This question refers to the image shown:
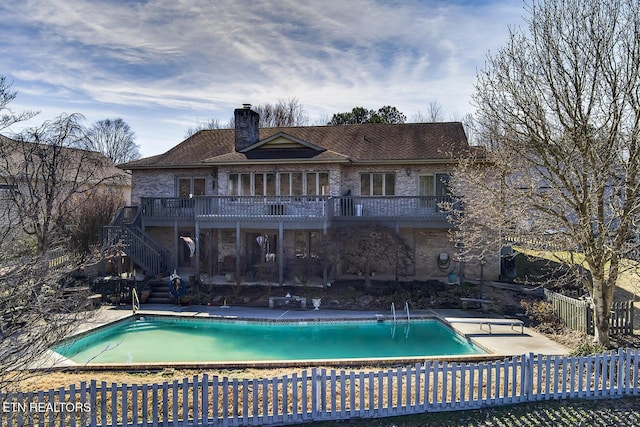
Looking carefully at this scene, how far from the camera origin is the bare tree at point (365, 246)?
1783 cm

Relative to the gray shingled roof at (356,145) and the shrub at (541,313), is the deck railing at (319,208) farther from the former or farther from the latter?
the shrub at (541,313)

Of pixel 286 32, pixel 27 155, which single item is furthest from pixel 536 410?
pixel 27 155

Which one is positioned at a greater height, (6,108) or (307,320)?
(6,108)

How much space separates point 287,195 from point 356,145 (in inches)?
196

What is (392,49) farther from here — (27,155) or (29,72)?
(27,155)

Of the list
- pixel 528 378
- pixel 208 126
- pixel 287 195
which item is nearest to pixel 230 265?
pixel 287 195

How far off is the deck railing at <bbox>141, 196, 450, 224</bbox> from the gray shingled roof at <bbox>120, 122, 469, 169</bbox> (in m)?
2.07

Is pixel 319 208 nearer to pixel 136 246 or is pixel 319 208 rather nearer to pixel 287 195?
pixel 287 195

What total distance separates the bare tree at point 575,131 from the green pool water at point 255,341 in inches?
160

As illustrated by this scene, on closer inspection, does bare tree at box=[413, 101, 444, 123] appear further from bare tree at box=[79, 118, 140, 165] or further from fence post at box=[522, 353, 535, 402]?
fence post at box=[522, 353, 535, 402]

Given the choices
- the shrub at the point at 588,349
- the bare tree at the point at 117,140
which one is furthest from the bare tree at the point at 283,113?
the shrub at the point at 588,349

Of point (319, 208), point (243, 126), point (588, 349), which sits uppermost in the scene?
point (243, 126)

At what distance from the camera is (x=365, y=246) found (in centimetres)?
1788

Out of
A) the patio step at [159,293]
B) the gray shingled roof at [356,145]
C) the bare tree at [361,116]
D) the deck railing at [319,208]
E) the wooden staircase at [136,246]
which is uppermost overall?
the bare tree at [361,116]
